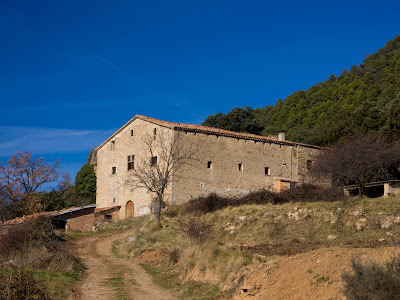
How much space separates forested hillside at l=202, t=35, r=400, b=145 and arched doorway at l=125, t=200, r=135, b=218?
1952cm

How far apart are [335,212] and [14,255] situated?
1297 centimetres

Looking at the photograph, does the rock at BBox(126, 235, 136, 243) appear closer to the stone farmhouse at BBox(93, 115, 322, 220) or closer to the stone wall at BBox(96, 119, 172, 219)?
the stone farmhouse at BBox(93, 115, 322, 220)

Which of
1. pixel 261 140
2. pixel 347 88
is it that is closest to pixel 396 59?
pixel 347 88

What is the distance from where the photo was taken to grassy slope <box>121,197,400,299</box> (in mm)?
13773

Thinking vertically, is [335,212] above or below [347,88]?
below

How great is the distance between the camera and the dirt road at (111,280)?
13.1 meters

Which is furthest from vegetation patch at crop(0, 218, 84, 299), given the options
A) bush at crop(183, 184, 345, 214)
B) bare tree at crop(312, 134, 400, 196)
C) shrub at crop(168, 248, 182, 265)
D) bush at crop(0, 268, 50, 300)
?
bare tree at crop(312, 134, 400, 196)

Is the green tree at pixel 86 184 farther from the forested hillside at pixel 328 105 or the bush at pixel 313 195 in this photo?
the bush at pixel 313 195

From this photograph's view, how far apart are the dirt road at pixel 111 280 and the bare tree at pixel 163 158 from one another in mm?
10193

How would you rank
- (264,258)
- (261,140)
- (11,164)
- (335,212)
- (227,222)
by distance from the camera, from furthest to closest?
(11,164)
(261,140)
(227,222)
(335,212)
(264,258)

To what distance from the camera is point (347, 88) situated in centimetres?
5759

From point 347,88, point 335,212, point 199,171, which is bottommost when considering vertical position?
point 335,212

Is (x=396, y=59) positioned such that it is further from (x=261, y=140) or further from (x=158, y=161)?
(x=158, y=161)

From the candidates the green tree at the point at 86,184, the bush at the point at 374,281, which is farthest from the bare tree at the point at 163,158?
the bush at the point at 374,281
